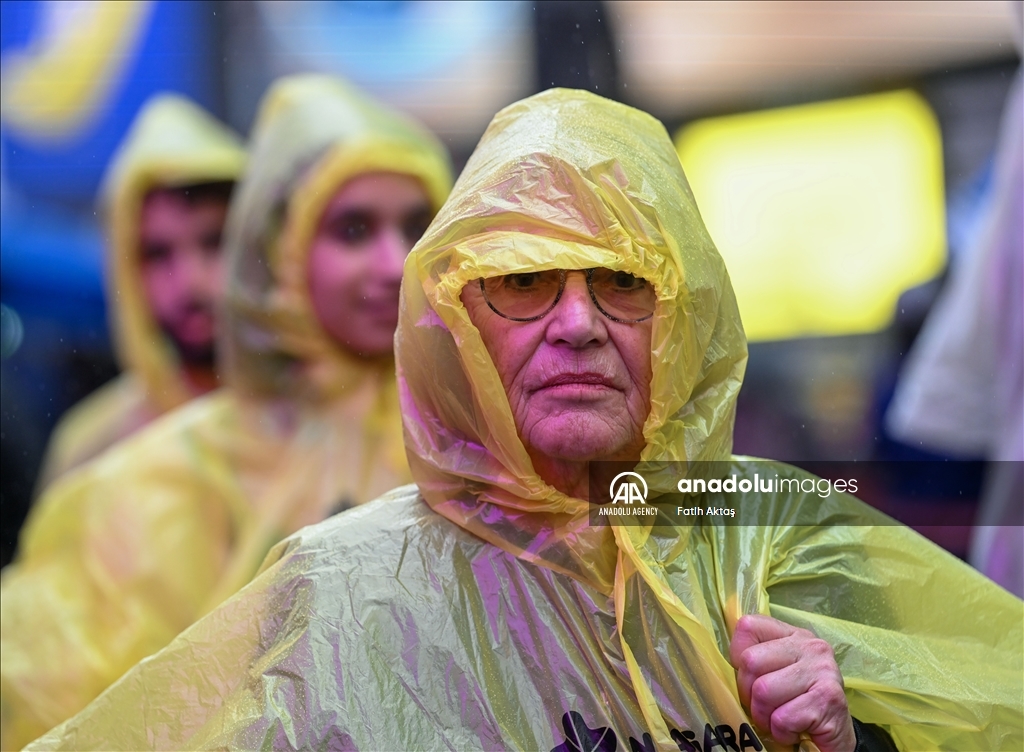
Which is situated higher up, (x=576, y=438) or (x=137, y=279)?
(x=137, y=279)

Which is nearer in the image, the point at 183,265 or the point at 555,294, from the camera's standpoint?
the point at 555,294

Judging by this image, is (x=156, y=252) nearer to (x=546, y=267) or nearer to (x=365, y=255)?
(x=365, y=255)

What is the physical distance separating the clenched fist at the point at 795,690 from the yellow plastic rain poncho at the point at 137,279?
2.61 metres

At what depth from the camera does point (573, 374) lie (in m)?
1.56

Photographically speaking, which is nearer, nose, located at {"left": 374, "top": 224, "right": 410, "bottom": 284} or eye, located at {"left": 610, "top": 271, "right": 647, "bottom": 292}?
eye, located at {"left": 610, "top": 271, "right": 647, "bottom": 292}

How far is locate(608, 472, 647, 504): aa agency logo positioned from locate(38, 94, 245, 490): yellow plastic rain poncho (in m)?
2.35

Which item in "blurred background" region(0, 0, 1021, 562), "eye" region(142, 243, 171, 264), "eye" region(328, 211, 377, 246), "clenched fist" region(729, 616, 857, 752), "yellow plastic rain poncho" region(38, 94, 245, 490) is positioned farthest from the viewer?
"eye" region(142, 243, 171, 264)

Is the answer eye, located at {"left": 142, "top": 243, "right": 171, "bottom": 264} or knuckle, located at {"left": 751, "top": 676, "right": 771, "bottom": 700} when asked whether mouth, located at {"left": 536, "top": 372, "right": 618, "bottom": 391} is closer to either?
knuckle, located at {"left": 751, "top": 676, "right": 771, "bottom": 700}

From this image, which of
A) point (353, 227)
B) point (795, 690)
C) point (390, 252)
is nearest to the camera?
point (795, 690)

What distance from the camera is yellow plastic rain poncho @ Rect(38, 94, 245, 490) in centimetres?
363

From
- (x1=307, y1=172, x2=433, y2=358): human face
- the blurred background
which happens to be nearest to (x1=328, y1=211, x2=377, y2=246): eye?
(x1=307, y1=172, x2=433, y2=358): human face

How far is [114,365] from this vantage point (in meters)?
3.82

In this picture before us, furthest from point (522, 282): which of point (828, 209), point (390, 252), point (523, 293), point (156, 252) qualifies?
point (156, 252)

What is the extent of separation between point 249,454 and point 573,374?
77.7 inches
